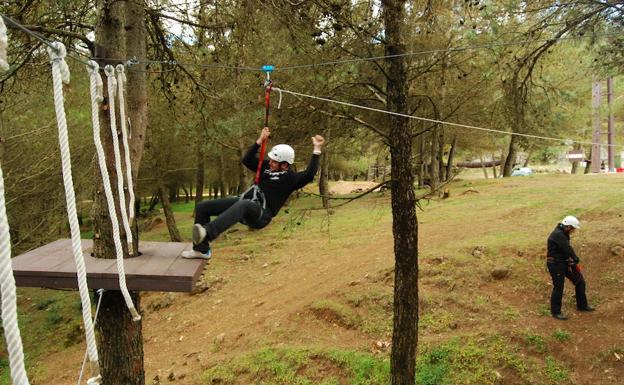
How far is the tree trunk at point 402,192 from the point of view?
4773 millimetres

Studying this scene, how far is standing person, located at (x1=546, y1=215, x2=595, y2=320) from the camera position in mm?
6691

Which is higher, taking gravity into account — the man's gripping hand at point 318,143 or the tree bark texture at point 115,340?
the man's gripping hand at point 318,143

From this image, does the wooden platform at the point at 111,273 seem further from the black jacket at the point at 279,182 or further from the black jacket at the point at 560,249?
the black jacket at the point at 560,249

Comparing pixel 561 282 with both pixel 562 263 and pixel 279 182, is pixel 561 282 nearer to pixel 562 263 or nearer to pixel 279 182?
pixel 562 263

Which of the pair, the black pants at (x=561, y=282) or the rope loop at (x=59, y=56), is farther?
the black pants at (x=561, y=282)

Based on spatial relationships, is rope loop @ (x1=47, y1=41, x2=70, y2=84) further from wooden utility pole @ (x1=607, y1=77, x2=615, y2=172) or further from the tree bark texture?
wooden utility pole @ (x1=607, y1=77, x2=615, y2=172)

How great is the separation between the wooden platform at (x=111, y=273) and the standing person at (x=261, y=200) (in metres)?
0.32

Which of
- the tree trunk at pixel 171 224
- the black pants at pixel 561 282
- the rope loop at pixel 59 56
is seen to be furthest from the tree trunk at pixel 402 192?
the tree trunk at pixel 171 224

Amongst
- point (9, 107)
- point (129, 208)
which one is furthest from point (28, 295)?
point (129, 208)

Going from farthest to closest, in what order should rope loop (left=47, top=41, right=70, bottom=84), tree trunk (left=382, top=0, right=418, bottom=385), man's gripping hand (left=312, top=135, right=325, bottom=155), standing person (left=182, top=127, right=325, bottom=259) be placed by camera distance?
tree trunk (left=382, top=0, right=418, bottom=385) < man's gripping hand (left=312, top=135, right=325, bottom=155) < standing person (left=182, top=127, right=325, bottom=259) < rope loop (left=47, top=41, right=70, bottom=84)

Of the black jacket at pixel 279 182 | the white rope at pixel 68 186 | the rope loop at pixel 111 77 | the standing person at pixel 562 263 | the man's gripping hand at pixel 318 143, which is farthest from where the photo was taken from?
the standing person at pixel 562 263

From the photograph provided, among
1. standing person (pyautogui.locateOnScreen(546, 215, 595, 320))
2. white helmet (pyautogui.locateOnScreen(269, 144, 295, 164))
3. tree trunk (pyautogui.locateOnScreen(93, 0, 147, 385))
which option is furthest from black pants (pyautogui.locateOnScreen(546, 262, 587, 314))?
tree trunk (pyautogui.locateOnScreen(93, 0, 147, 385))

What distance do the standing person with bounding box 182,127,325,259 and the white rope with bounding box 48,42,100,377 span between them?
5.36 ft

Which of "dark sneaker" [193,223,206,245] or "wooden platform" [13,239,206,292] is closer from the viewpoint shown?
"wooden platform" [13,239,206,292]
